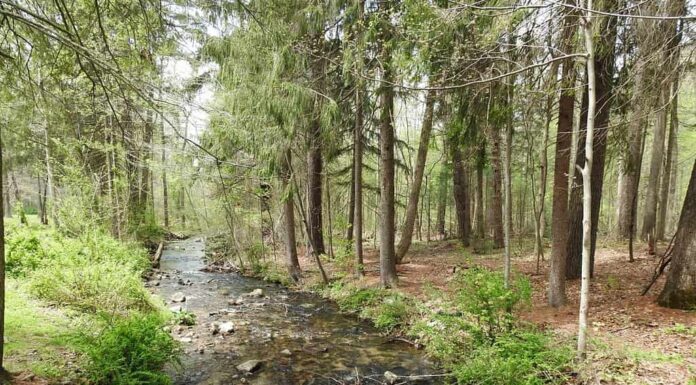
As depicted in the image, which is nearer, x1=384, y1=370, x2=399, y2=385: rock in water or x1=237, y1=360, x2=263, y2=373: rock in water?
x1=384, y1=370, x2=399, y2=385: rock in water

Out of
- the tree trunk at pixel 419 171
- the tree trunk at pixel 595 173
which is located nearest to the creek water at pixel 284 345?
the tree trunk at pixel 419 171

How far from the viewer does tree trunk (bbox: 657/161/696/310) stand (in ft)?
16.3

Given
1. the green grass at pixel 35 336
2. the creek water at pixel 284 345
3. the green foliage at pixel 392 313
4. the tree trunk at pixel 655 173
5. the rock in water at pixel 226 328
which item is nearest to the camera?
the green grass at pixel 35 336

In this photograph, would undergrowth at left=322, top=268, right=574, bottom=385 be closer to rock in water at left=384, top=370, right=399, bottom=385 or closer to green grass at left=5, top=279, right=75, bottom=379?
rock in water at left=384, top=370, right=399, bottom=385

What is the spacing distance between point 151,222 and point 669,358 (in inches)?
678

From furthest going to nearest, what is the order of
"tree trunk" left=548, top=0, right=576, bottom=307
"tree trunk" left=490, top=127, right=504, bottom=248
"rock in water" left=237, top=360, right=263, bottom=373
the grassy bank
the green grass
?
"tree trunk" left=490, top=127, right=504, bottom=248, "tree trunk" left=548, top=0, right=576, bottom=307, "rock in water" left=237, top=360, right=263, bottom=373, the grassy bank, the green grass

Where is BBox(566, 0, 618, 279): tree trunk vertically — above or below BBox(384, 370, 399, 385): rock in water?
above

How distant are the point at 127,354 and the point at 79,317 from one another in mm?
2021

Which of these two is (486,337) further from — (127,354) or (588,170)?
(127,354)

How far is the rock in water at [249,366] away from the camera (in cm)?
541

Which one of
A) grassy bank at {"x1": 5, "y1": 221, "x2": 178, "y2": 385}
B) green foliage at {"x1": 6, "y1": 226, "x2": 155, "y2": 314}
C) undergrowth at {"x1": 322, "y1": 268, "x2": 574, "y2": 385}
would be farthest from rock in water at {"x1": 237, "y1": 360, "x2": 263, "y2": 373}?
undergrowth at {"x1": 322, "y1": 268, "x2": 574, "y2": 385}

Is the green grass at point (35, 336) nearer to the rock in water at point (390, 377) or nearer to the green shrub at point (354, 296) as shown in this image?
the rock in water at point (390, 377)

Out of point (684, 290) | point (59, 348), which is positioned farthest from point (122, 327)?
point (684, 290)

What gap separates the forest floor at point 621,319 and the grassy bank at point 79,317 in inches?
188
